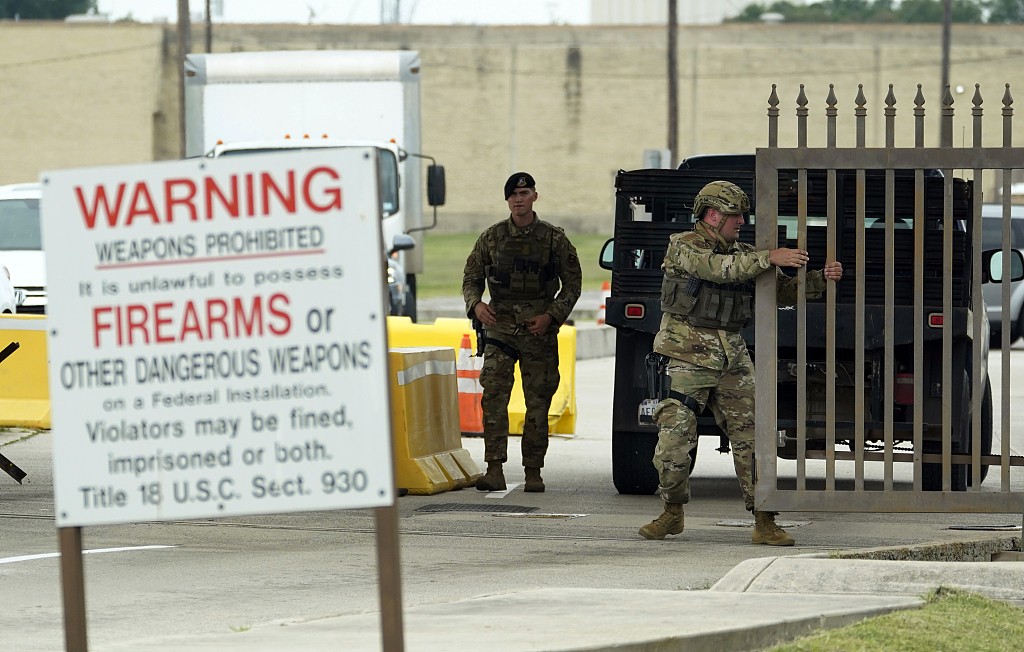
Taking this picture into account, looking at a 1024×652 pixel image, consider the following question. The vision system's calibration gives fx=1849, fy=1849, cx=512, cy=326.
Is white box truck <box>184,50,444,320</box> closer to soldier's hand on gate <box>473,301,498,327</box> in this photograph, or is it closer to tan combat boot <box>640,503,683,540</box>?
soldier's hand on gate <box>473,301,498,327</box>

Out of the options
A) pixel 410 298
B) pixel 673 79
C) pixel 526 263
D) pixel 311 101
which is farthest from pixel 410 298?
pixel 673 79

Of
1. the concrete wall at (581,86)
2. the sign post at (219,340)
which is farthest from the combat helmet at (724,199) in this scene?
the concrete wall at (581,86)

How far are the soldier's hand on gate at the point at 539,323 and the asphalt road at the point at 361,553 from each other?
1034 millimetres

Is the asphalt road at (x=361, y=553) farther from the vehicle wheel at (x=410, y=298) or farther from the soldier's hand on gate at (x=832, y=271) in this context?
the vehicle wheel at (x=410, y=298)

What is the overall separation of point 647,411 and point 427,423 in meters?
1.73

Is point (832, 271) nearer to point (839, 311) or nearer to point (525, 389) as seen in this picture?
point (839, 311)

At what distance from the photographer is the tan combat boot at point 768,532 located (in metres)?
9.12

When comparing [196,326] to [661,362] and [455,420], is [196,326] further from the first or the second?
[455,420]

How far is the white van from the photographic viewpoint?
1694 cm

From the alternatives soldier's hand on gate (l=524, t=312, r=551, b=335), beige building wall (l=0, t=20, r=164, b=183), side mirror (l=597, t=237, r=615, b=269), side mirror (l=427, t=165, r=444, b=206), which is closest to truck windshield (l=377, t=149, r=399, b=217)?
side mirror (l=427, t=165, r=444, b=206)

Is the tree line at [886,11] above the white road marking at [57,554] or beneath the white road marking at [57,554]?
above

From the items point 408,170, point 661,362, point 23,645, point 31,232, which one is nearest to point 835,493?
point 661,362

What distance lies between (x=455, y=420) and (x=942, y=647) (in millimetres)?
6668

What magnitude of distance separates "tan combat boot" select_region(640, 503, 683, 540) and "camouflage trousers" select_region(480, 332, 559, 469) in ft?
7.75
